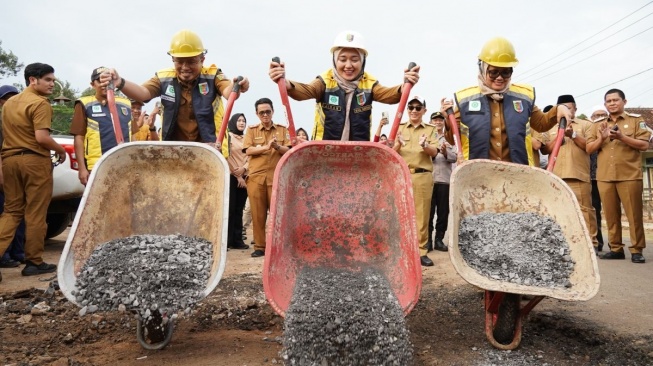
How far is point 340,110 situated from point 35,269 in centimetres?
333

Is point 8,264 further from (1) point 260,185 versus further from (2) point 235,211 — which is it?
(1) point 260,185

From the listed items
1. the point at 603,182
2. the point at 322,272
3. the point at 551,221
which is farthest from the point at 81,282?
the point at 603,182

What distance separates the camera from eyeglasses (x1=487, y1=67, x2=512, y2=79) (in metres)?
3.60

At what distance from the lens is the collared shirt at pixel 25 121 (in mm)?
4500

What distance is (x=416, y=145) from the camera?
5.61m

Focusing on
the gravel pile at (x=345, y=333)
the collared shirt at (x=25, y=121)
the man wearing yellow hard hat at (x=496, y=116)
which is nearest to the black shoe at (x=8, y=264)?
the collared shirt at (x=25, y=121)

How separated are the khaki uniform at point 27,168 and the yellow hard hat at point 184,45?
184cm

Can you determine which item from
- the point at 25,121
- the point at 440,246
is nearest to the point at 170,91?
the point at 25,121

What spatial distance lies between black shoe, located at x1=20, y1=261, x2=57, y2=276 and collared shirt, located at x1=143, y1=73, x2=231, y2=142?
82.4 inches

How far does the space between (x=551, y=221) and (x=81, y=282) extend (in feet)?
8.87

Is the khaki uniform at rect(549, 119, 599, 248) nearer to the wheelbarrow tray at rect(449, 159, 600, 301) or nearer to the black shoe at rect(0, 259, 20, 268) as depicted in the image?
the wheelbarrow tray at rect(449, 159, 600, 301)

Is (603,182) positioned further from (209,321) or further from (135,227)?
(135,227)

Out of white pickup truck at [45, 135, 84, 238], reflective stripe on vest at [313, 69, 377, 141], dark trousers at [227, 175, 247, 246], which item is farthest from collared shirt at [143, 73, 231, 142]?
dark trousers at [227, 175, 247, 246]

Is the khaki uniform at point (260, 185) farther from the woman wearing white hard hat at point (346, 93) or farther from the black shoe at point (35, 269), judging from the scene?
the black shoe at point (35, 269)
